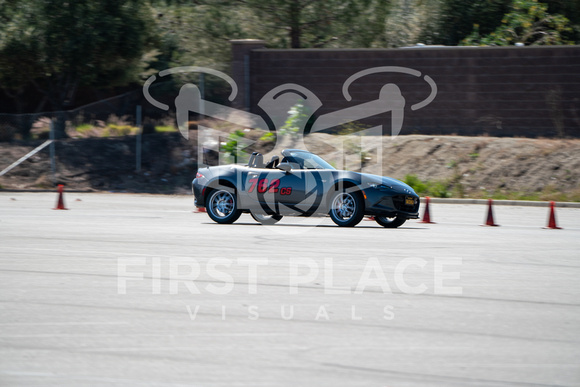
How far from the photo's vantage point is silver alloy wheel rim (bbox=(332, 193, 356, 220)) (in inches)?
543

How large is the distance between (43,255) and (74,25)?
64.5 feet

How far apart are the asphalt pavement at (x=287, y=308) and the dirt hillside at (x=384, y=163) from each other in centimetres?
1003

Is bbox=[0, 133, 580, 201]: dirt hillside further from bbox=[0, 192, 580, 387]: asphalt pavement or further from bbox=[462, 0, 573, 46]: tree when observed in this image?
bbox=[0, 192, 580, 387]: asphalt pavement

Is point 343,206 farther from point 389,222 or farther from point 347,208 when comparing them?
point 389,222

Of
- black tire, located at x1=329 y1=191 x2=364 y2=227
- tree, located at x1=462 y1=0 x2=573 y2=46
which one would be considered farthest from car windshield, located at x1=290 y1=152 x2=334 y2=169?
tree, located at x1=462 y1=0 x2=573 y2=46

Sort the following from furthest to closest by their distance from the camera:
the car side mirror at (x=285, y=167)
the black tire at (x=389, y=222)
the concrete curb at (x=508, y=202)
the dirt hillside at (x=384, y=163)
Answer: the dirt hillside at (x=384, y=163) → the concrete curb at (x=508, y=202) → the black tire at (x=389, y=222) → the car side mirror at (x=285, y=167)

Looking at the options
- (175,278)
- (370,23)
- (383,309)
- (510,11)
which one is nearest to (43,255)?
(175,278)

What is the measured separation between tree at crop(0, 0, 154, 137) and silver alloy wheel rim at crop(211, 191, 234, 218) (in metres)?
14.9

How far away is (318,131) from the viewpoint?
2784 cm

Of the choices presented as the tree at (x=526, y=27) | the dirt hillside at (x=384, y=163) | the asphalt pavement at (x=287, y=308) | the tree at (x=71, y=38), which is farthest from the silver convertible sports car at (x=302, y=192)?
the tree at (x=526, y=27)

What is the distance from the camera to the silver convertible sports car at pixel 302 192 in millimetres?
13664

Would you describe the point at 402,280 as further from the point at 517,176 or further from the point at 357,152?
the point at 357,152

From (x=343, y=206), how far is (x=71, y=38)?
17778mm

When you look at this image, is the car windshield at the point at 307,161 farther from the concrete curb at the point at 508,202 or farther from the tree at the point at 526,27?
the tree at the point at 526,27
